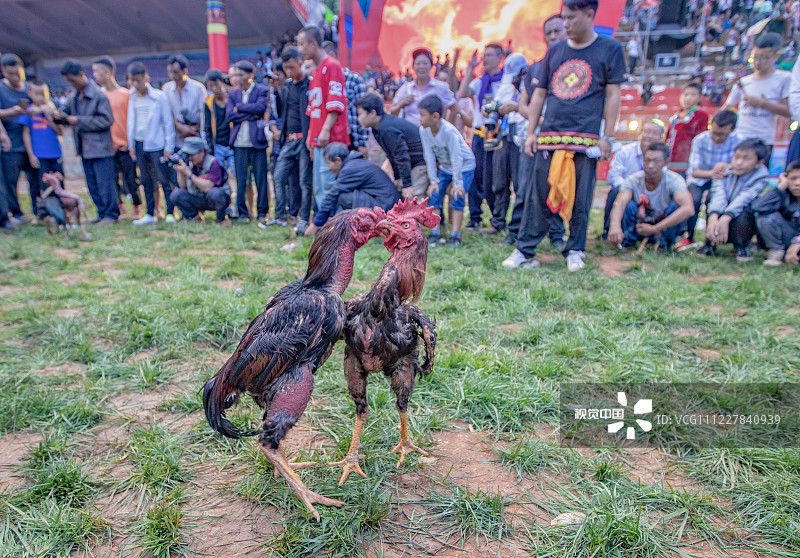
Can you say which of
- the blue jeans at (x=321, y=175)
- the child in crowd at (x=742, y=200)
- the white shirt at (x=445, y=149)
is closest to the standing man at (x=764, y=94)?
the child in crowd at (x=742, y=200)

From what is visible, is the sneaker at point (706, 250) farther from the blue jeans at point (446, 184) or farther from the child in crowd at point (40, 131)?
the child in crowd at point (40, 131)

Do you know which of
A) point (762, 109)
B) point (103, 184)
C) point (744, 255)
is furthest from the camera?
point (103, 184)

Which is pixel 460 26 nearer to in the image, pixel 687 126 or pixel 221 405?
pixel 687 126

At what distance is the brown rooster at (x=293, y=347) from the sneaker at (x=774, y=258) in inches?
223

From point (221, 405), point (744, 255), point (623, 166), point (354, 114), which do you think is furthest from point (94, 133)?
point (744, 255)

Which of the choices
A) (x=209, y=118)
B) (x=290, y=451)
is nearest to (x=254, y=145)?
(x=209, y=118)

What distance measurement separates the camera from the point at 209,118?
7695 mm

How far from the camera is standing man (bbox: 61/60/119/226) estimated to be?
23.7ft

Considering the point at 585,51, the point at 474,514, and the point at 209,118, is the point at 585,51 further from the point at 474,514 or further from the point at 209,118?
the point at 209,118

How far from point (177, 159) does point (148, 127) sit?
0.75m

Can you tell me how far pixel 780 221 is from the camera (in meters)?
5.50

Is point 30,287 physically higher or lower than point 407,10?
lower

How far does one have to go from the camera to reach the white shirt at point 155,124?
293 inches

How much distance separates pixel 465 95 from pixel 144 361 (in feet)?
21.2
